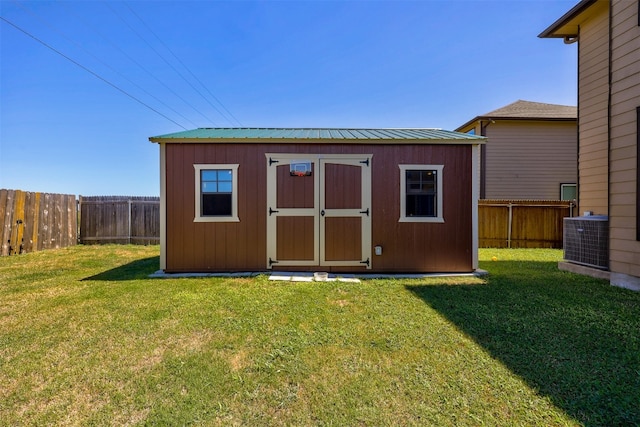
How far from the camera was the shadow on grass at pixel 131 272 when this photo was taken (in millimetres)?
4953

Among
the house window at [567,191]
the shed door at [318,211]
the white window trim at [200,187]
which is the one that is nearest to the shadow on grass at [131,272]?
the white window trim at [200,187]

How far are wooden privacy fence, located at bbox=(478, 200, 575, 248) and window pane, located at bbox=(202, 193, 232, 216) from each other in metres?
7.88

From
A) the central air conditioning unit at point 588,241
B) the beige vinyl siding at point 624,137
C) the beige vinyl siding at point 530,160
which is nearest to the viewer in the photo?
the beige vinyl siding at point 624,137

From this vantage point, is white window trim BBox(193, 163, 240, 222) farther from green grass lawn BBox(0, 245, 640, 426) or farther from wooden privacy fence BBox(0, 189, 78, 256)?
wooden privacy fence BBox(0, 189, 78, 256)

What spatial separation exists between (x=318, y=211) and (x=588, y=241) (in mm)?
5133

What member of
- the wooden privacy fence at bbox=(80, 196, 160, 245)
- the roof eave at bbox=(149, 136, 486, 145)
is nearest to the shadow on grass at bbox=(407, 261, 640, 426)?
the roof eave at bbox=(149, 136, 486, 145)

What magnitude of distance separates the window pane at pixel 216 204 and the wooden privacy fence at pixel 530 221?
7.88m

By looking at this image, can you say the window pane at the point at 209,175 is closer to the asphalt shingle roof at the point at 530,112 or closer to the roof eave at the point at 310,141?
the roof eave at the point at 310,141

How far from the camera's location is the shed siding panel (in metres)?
5.26

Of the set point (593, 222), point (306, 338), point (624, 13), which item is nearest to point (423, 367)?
point (306, 338)

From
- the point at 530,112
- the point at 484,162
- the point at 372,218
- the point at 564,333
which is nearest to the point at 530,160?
the point at 484,162

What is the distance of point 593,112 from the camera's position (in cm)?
606

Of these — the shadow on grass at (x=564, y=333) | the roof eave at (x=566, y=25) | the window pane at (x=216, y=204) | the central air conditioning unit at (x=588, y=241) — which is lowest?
the shadow on grass at (x=564, y=333)

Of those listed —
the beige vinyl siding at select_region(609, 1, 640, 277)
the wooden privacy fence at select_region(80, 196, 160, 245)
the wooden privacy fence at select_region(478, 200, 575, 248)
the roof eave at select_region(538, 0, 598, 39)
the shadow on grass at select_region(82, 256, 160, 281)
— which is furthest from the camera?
the wooden privacy fence at select_region(80, 196, 160, 245)
